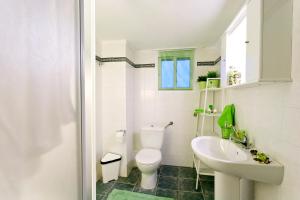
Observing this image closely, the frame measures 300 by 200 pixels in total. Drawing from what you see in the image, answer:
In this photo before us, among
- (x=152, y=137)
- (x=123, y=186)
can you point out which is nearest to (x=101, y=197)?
(x=123, y=186)

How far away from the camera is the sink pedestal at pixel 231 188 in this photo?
124 cm

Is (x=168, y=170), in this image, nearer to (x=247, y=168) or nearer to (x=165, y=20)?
(x=247, y=168)

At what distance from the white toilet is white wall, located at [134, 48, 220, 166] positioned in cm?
29

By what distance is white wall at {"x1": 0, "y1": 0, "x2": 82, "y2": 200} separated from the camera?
34 cm

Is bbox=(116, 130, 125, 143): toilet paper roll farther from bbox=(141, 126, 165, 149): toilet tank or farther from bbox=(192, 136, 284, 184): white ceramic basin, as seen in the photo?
bbox=(192, 136, 284, 184): white ceramic basin

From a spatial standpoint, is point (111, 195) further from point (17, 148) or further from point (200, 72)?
point (200, 72)

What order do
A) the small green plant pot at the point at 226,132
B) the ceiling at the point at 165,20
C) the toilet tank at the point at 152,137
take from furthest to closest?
1. the toilet tank at the point at 152,137
2. the small green plant pot at the point at 226,132
3. the ceiling at the point at 165,20

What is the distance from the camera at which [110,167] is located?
7.56 ft

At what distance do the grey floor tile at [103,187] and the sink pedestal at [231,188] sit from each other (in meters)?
1.44

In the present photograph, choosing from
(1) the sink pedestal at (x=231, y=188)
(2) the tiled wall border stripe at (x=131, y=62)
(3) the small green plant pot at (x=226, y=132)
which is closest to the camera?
(1) the sink pedestal at (x=231, y=188)

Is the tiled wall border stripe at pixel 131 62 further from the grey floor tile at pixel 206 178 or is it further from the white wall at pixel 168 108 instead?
the grey floor tile at pixel 206 178

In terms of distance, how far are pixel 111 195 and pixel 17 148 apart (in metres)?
1.98

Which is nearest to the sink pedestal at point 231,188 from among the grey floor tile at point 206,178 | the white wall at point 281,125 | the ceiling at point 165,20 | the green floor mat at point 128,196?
the white wall at point 281,125

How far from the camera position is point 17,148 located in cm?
36
